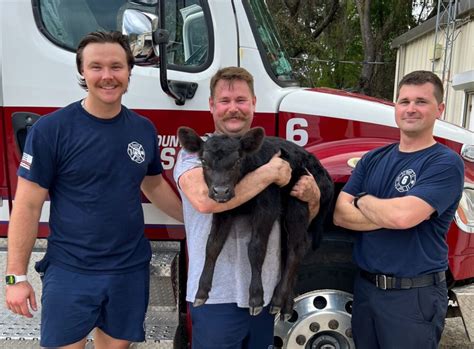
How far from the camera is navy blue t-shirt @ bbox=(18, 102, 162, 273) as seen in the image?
218 centimetres

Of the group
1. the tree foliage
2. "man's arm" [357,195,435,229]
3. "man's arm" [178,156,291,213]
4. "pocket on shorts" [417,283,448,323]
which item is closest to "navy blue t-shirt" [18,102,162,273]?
"man's arm" [178,156,291,213]

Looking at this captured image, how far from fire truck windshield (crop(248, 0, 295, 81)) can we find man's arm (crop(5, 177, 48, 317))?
1617 millimetres

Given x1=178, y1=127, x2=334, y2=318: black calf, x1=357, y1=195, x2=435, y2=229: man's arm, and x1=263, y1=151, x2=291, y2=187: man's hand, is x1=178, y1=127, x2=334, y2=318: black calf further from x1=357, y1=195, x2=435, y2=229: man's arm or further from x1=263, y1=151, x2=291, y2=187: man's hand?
x1=357, y1=195, x2=435, y2=229: man's arm

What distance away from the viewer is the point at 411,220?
2.17 meters

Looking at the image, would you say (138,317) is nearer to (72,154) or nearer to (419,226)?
(72,154)

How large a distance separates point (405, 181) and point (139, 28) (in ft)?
5.10

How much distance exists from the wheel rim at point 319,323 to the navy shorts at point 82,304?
0.92 meters

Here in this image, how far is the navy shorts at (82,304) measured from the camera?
2242mm

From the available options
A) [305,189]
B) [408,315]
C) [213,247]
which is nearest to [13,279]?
[213,247]

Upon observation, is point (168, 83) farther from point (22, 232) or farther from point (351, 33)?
point (351, 33)

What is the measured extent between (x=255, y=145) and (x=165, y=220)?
120 centimetres

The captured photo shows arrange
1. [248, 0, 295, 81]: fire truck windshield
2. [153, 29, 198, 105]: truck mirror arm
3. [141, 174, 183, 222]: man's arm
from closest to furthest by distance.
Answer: [153, 29, 198, 105]: truck mirror arm → [141, 174, 183, 222]: man's arm → [248, 0, 295, 81]: fire truck windshield

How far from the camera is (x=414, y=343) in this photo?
2338 millimetres

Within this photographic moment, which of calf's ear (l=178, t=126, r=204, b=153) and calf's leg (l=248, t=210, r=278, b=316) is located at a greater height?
calf's ear (l=178, t=126, r=204, b=153)
